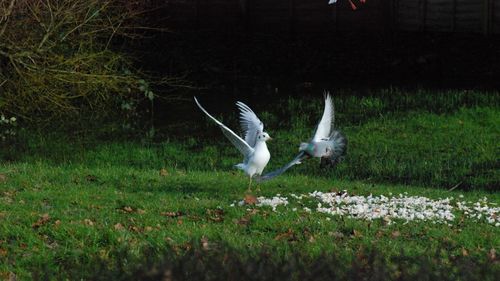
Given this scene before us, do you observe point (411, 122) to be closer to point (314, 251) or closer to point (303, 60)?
point (303, 60)

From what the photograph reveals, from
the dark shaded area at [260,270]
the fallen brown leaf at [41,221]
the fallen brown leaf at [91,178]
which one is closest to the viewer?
the dark shaded area at [260,270]

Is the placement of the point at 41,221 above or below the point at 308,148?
below

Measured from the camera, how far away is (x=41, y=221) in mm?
9797

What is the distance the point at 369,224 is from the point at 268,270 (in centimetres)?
556

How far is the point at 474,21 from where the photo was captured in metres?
23.1

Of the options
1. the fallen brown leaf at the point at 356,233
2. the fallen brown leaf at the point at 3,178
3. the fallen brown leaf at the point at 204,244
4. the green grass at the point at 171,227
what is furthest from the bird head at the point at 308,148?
the fallen brown leaf at the point at 3,178

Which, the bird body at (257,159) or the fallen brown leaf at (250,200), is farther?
the bird body at (257,159)

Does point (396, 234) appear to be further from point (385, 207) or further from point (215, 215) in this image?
point (215, 215)

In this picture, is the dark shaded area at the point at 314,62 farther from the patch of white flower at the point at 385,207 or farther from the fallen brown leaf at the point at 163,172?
the patch of white flower at the point at 385,207

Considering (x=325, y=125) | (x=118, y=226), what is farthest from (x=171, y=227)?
(x=325, y=125)

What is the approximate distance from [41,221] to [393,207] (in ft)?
12.4

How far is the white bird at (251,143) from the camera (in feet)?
36.6

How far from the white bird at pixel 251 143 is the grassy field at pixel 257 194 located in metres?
0.50

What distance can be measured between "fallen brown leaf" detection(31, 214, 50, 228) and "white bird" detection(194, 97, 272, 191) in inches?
81.2
